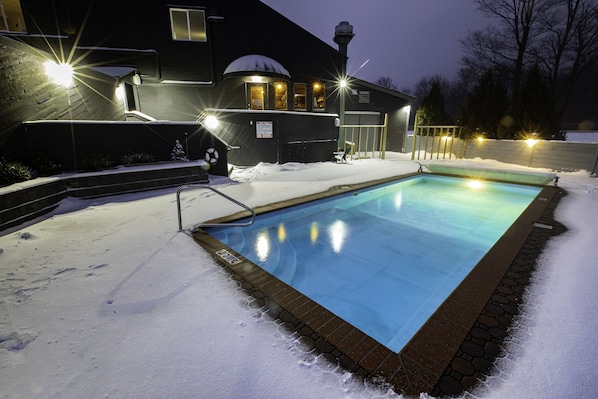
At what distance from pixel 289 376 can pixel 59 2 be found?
16.5 metres

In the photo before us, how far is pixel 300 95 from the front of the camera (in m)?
15.8

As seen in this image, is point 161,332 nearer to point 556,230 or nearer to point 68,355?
point 68,355

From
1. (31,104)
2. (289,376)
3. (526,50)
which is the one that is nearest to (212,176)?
(31,104)

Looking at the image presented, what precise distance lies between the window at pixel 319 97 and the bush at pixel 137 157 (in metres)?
11.0

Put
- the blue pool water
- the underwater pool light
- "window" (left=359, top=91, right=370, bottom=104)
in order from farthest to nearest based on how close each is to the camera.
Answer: "window" (left=359, top=91, right=370, bottom=104), the underwater pool light, the blue pool water

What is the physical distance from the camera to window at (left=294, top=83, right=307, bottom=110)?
15630 millimetres

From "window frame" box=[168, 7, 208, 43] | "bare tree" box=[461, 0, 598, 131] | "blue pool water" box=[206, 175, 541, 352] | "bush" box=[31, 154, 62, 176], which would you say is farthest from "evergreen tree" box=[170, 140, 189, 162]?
"bare tree" box=[461, 0, 598, 131]

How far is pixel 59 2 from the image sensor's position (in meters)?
11.0

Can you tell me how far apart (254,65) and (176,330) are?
511 inches

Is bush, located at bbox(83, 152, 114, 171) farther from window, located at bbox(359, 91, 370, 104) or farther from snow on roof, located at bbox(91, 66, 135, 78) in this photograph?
window, located at bbox(359, 91, 370, 104)

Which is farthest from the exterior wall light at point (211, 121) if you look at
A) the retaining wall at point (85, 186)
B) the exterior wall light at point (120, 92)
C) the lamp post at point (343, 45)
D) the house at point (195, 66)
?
the lamp post at point (343, 45)

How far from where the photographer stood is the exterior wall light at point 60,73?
7395 millimetres

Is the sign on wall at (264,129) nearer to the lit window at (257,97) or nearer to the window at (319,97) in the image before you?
the lit window at (257,97)

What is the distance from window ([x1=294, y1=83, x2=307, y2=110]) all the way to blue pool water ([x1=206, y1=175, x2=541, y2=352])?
9156mm
